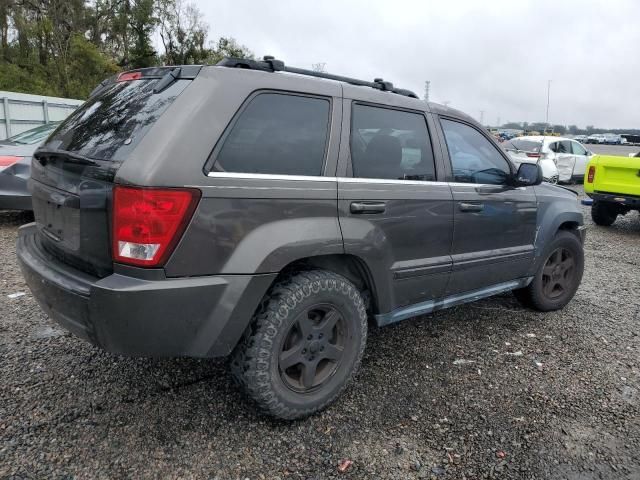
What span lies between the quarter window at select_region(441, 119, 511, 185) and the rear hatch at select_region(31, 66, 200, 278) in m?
1.83

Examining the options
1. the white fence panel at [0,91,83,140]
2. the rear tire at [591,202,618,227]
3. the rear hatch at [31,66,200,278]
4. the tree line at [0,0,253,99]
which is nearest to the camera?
the rear hatch at [31,66,200,278]

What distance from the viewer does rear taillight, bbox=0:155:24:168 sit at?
625 centimetres

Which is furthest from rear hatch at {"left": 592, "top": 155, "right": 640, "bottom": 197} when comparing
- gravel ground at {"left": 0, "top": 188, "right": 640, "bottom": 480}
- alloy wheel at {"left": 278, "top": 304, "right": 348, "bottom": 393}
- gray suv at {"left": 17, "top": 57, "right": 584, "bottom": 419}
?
alloy wheel at {"left": 278, "top": 304, "right": 348, "bottom": 393}

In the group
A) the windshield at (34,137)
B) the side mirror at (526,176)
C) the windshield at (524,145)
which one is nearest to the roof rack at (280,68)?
the side mirror at (526,176)

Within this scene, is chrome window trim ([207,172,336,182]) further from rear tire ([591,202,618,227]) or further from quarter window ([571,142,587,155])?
quarter window ([571,142,587,155])

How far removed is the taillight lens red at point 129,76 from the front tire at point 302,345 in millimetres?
1372

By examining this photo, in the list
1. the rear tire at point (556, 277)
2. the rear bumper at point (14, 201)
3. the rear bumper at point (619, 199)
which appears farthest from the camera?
the rear bumper at point (619, 199)

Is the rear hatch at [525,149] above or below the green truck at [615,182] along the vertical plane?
above

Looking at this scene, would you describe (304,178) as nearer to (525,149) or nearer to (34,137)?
(34,137)

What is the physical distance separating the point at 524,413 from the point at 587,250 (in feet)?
17.7

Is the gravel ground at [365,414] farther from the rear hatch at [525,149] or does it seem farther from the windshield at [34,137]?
the rear hatch at [525,149]

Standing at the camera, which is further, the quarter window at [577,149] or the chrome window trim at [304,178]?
the quarter window at [577,149]

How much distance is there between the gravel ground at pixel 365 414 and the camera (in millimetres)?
2375

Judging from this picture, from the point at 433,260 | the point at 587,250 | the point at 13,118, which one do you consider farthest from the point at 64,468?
the point at 13,118
